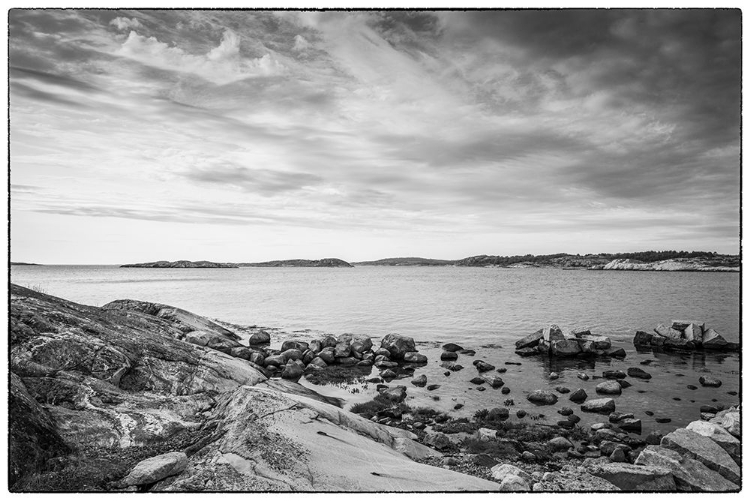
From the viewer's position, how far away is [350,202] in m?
14.1

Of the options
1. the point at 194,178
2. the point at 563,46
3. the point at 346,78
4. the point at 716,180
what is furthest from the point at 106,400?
the point at 716,180

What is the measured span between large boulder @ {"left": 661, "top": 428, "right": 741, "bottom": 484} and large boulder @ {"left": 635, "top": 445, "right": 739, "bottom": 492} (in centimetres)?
18

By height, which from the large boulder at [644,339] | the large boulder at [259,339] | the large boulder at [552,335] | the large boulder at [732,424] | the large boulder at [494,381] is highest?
the large boulder at [732,424]

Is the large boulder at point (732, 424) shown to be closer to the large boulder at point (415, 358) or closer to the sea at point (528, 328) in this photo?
the sea at point (528, 328)

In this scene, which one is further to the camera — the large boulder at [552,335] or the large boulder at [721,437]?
the large boulder at [552,335]

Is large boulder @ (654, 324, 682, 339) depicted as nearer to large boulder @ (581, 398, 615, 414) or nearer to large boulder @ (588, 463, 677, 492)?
large boulder @ (581, 398, 615, 414)

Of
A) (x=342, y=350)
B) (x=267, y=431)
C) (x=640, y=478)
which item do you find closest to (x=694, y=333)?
(x=342, y=350)

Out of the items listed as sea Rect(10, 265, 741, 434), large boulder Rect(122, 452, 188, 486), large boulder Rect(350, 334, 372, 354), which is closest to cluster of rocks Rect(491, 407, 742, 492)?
sea Rect(10, 265, 741, 434)

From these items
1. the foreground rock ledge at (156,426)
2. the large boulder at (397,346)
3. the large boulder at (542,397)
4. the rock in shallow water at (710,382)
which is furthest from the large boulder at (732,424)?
the large boulder at (397,346)

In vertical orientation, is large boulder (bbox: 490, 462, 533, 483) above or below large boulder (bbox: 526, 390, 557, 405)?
above

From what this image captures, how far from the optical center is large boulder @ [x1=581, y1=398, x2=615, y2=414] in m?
13.2

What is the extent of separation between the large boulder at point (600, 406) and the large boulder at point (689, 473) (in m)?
5.34

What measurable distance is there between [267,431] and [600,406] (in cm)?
1168

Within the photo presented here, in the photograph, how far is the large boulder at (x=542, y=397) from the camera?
46.7 ft
